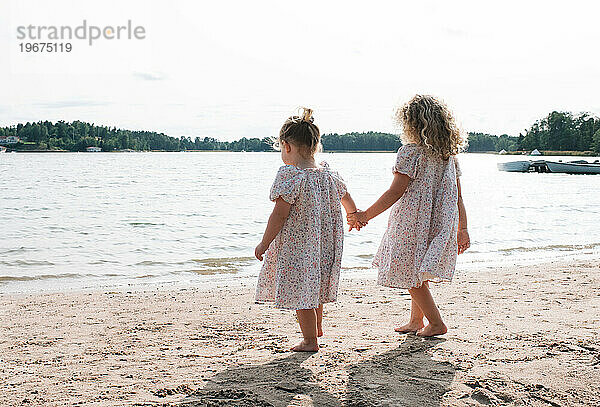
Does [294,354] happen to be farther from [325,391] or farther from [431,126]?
[431,126]

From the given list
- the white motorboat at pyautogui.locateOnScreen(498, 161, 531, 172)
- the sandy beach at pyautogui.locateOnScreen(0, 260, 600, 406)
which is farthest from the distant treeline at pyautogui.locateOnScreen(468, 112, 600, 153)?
the sandy beach at pyautogui.locateOnScreen(0, 260, 600, 406)

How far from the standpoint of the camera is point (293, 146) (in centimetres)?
415

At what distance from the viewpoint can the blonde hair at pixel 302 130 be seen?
4133mm

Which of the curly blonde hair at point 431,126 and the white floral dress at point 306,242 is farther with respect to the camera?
the curly blonde hair at point 431,126

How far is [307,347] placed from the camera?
162 inches

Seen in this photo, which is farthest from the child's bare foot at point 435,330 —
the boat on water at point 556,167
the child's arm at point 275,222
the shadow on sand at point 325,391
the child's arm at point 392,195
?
the boat on water at point 556,167

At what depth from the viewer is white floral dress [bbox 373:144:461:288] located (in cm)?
432

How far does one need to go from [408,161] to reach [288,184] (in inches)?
35.2

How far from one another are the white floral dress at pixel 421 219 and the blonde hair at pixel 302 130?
2.10 feet

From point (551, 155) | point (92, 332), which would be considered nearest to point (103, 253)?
point (92, 332)

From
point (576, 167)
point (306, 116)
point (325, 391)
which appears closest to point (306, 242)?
point (306, 116)

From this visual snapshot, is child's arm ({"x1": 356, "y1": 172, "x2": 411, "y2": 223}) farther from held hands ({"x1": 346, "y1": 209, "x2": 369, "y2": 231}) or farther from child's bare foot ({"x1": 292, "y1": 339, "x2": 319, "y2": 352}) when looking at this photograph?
child's bare foot ({"x1": 292, "y1": 339, "x2": 319, "y2": 352})

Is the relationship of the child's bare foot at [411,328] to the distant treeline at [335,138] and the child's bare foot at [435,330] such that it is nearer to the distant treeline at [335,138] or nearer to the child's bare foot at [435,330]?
the child's bare foot at [435,330]

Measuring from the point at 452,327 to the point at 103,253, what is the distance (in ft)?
23.8
